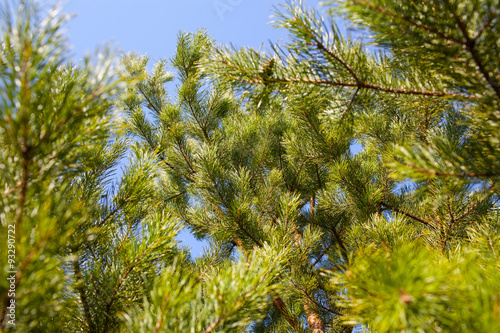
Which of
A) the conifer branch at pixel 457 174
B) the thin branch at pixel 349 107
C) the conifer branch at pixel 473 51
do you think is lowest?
the conifer branch at pixel 457 174

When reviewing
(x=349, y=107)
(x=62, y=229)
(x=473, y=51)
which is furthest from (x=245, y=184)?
(x=473, y=51)

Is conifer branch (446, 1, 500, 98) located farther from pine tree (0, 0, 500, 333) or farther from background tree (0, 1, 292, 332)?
background tree (0, 1, 292, 332)

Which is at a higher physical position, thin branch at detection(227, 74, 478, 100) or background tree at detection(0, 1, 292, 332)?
thin branch at detection(227, 74, 478, 100)

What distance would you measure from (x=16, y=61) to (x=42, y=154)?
16cm

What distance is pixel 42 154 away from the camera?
49 centimetres

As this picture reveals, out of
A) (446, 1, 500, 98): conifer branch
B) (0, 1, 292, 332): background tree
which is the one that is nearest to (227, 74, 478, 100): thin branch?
(446, 1, 500, 98): conifer branch

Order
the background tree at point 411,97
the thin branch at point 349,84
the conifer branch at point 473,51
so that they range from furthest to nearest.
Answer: the thin branch at point 349,84
the conifer branch at point 473,51
the background tree at point 411,97

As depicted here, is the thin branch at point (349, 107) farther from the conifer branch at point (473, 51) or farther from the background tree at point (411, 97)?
the conifer branch at point (473, 51)

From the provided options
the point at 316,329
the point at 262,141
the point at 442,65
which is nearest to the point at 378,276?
the point at 442,65

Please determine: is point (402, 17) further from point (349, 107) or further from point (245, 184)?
point (245, 184)

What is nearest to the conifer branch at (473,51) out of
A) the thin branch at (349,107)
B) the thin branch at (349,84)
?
the thin branch at (349,84)

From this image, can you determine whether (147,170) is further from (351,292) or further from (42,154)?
(351,292)

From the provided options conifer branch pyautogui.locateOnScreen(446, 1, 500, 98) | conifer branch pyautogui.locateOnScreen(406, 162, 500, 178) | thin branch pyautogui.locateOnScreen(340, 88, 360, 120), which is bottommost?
conifer branch pyautogui.locateOnScreen(406, 162, 500, 178)

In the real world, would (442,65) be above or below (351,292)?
above
